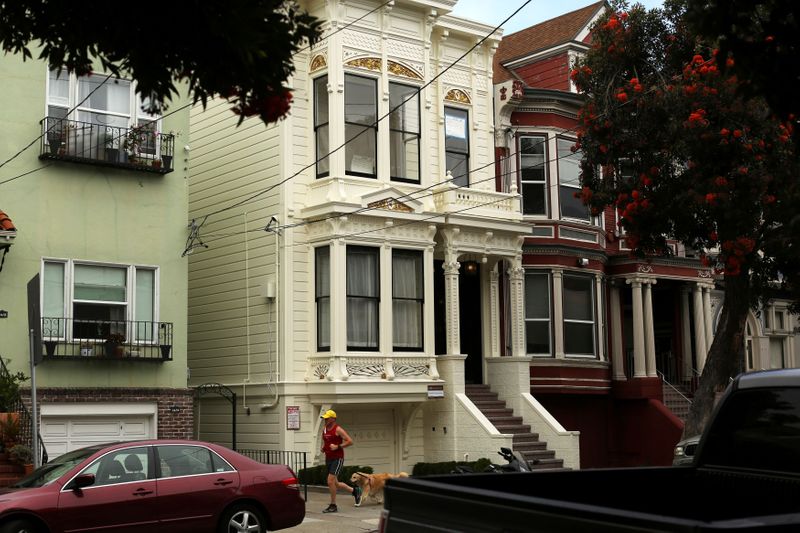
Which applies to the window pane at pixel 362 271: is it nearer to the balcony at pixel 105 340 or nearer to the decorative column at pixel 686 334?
the balcony at pixel 105 340

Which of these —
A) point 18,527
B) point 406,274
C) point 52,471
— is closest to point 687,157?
point 406,274

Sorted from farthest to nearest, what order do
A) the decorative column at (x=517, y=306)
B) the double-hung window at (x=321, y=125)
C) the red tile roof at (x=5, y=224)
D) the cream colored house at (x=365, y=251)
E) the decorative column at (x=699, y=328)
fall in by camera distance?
1. the decorative column at (x=699, y=328)
2. the decorative column at (x=517, y=306)
3. the double-hung window at (x=321, y=125)
4. the cream colored house at (x=365, y=251)
5. the red tile roof at (x=5, y=224)

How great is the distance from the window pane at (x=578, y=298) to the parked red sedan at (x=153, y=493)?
48.2 ft

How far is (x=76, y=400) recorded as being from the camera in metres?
21.5

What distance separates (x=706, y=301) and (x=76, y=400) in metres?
18.4

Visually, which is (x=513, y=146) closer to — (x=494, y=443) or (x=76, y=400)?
(x=494, y=443)

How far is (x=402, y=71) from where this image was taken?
25.8m

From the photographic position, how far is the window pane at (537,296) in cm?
2822

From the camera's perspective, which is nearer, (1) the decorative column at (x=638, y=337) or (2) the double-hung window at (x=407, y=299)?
(2) the double-hung window at (x=407, y=299)

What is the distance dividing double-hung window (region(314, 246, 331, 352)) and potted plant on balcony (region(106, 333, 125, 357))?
4.36 meters

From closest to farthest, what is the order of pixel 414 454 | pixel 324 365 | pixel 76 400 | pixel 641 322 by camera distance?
pixel 76 400 → pixel 324 365 → pixel 414 454 → pixel 641 322

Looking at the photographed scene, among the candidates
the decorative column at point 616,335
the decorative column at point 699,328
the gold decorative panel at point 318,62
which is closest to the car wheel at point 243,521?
the gold decorative panel at point 318,62

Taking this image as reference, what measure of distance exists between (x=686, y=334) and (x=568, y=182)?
6763mm

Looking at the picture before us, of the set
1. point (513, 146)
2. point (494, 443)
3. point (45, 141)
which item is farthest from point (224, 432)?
point (513, 146)
